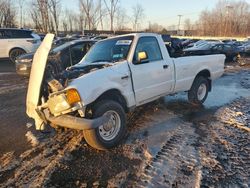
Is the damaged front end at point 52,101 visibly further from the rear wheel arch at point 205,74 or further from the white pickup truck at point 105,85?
the rear wheel arch at point 205,74

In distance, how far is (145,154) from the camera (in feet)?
14.9

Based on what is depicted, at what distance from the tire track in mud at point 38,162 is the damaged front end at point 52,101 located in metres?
0.45

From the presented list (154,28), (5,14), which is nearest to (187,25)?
(154,28)

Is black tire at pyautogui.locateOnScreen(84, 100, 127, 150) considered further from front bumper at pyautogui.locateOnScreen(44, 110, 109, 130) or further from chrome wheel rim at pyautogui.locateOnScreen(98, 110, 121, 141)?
front bumper at pyautogui.locateOnScreen(44, 110, 109, 130)

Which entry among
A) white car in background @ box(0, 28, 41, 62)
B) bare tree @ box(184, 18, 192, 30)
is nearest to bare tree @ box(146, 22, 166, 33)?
bare tree @ box(184, 18, 192, 30)

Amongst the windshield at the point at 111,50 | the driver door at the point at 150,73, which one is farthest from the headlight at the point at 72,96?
the windshield at the point at 111,50

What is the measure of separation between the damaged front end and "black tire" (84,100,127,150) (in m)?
0.17

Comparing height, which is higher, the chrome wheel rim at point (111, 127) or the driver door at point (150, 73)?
the driver door at point (150, 73)

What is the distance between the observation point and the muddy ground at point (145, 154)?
381 cm

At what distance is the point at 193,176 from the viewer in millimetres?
3836

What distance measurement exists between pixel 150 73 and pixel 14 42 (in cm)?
1274

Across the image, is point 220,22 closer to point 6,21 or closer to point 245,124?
point 6,21

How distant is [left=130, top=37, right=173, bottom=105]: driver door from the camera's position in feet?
17.6

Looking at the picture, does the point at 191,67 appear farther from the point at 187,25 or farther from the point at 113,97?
the point at 187,25
